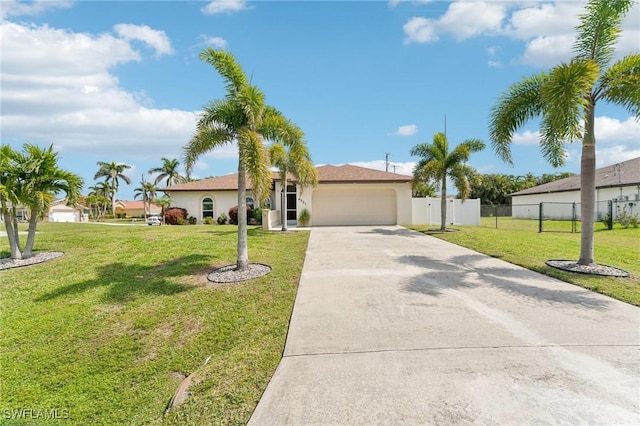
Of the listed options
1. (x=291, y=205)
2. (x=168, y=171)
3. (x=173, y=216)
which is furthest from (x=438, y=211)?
(x=168, y=171)

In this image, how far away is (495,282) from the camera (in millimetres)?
7223

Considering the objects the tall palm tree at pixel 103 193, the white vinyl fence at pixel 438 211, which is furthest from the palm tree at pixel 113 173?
the white vinyl fence at pixel 438 211

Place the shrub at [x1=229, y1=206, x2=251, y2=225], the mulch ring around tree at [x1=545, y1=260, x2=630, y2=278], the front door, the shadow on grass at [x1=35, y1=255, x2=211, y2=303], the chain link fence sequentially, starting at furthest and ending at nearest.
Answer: the shrub at [x1=229, y1=206, x2=251, y2=225] → the front door → the chain link fence → the mulch ring around tree at [x1=545, y1=260, x2=630, y2=278] → the shadow on grass at [x1=35, y1=255, x2=211, y2=303]

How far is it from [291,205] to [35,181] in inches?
588

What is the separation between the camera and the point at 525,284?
7.04 metres

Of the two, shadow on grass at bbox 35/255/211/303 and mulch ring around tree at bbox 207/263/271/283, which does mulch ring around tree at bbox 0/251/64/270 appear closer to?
shadow on grass at bbox 35/255/211/303

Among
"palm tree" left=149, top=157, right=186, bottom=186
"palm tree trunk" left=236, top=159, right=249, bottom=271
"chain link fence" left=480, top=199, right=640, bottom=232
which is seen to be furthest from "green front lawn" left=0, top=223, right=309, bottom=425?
"palm tree" left=149, top=157, right=186, bottom=186

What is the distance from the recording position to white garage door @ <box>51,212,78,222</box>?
154 ft

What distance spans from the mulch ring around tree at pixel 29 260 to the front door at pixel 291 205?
14.1m

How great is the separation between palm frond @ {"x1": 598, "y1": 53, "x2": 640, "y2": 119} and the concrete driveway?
4815mm

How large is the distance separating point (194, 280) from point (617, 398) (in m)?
7.36

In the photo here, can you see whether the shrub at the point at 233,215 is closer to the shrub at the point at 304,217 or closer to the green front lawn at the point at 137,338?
the shrub at the point at 304,217

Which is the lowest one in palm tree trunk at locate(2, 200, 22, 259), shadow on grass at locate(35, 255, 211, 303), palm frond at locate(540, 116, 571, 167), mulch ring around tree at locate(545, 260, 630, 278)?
shadow on grass at locate(35, 255, 211, 303)

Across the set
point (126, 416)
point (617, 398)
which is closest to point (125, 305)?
point (126, 416)
